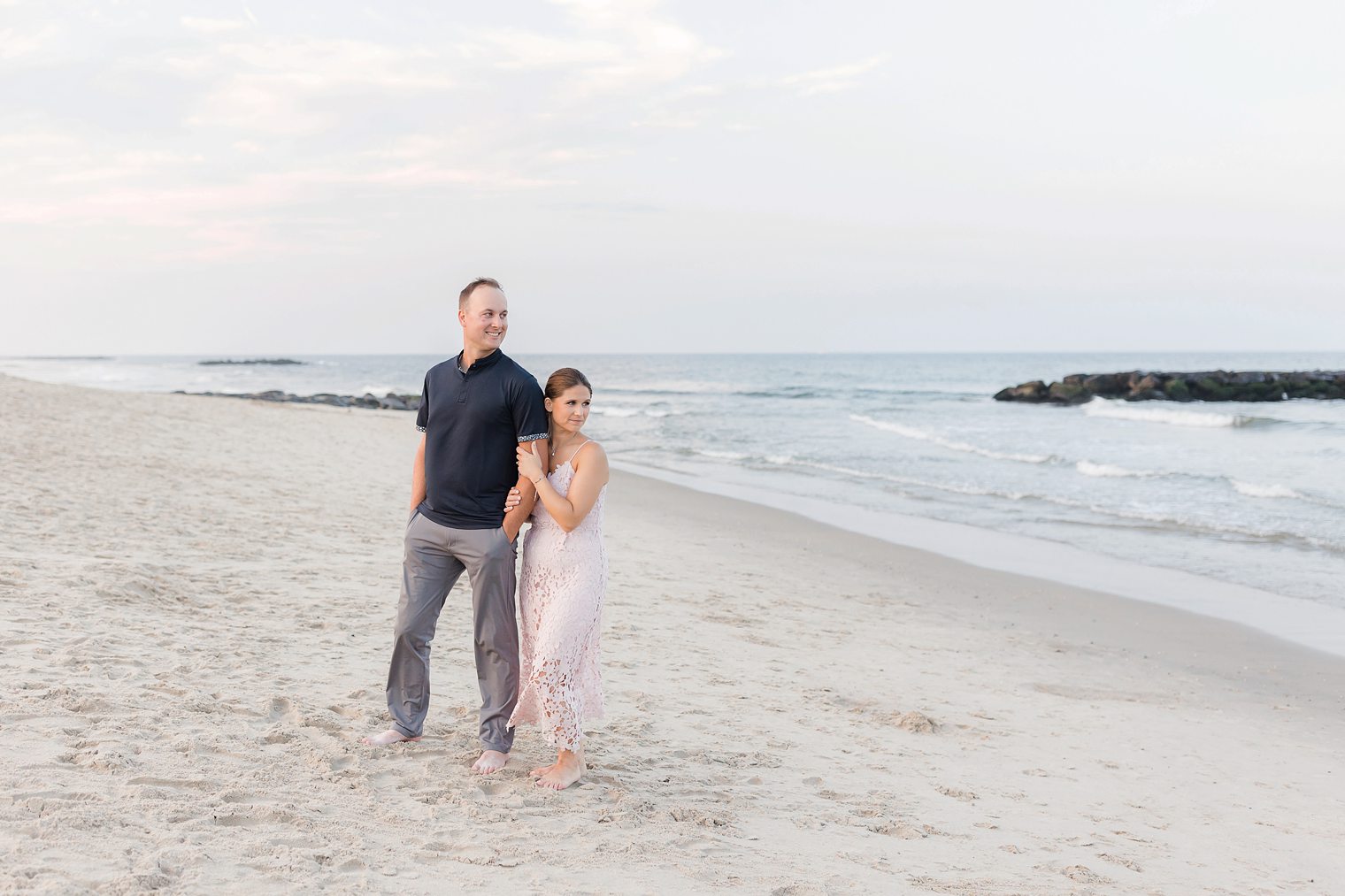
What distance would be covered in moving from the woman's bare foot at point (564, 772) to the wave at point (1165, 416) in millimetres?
32362

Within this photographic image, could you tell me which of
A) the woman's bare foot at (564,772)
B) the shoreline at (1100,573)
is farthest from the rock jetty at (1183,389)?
the woman's bare foot at (564,772)

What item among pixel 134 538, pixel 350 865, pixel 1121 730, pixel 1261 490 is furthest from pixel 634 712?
pixel 1261 490

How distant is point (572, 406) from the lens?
382 cm

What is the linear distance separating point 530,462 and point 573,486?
19 centimetres

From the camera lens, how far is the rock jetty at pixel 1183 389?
Answer: 47.7 m

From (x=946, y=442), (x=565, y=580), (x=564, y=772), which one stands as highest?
(x=565, y=580)

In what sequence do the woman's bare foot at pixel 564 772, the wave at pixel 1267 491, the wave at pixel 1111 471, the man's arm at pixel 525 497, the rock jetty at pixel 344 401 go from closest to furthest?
the man's arm at pixel 525 497 → the woman's bare foot at pixel 564 772 → the wave at pixel 1267 491 → the wave at pixel 1111 471 → the rock jetty at pixel 344 401

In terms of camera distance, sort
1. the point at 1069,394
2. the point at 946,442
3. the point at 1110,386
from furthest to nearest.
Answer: the point at 1110,386 → the point at 1069,394 → the point at 946,442

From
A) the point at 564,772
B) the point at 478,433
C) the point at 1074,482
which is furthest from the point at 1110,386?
the point at 478,433

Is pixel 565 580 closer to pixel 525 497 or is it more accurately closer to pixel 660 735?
pixel 525 497

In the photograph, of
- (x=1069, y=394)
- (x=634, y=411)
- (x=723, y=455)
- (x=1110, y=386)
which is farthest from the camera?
(x=1110, y=386)

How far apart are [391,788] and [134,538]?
513 cm

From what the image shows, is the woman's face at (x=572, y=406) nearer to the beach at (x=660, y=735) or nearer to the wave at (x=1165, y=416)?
the beach at (x=660, y=735)

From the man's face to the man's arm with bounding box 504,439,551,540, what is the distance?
A: 428 mm
